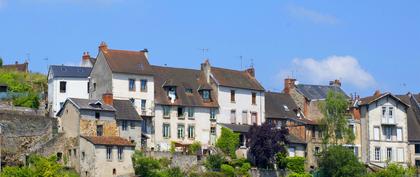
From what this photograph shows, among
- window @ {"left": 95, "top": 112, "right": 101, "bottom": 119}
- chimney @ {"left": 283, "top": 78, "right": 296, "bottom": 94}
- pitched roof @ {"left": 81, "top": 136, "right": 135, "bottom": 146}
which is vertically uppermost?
chimney @ {"left": 283, "top": 78, "right": 296, "bottom": 94}

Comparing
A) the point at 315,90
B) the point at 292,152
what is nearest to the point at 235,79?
the point at 292,152

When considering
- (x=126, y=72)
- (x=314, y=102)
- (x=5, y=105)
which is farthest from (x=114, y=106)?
(x=314, y=102)

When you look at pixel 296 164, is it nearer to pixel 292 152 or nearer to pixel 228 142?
pixel 292 152

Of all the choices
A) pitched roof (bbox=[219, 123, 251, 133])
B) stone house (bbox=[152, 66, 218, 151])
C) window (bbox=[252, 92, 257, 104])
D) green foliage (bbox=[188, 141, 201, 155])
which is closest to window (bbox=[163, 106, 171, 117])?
stone house (bbox=[152, 66, 218, 151])

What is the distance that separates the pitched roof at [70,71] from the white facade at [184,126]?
7.66 m

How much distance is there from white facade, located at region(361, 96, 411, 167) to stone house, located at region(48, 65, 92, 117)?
25287mm

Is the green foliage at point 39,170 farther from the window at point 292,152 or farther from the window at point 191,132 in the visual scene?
the window at point 292,152

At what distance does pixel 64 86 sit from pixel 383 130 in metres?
28.7

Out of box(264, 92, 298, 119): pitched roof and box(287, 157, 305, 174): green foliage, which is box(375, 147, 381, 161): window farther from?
box(287, 157, 305, 174): green foliage

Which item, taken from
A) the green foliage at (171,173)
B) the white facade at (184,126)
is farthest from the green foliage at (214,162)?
the green foliage at (171,173)

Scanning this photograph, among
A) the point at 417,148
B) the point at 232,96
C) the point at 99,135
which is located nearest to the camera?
the point at 99,135

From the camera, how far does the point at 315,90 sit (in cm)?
10181

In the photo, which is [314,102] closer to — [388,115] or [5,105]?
[388,115]

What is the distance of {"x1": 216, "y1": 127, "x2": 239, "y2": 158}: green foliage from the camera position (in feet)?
295
